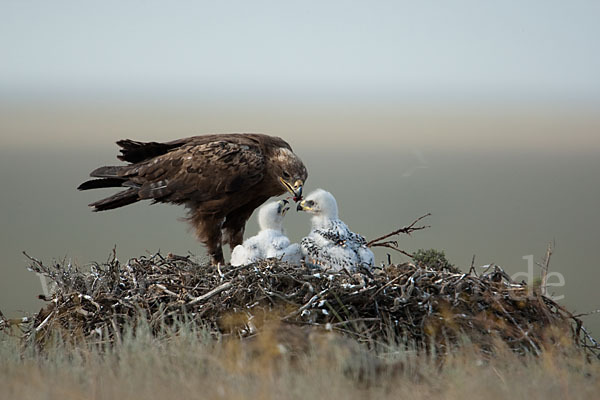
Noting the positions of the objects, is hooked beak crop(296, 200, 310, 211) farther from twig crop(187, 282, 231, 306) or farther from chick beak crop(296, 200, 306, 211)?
twig crop(187, 282, 231, 306)

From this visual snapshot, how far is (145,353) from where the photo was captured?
18.8 ft

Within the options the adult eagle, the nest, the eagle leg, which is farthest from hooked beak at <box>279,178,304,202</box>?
the nest

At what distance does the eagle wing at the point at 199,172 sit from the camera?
28.1ft

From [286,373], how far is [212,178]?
4.01 meters

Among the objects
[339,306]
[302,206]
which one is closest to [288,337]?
[339,306]

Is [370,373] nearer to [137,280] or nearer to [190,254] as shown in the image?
[137,280]

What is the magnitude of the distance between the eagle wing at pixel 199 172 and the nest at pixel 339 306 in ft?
4.56

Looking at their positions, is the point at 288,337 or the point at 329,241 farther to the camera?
the point at 329,241

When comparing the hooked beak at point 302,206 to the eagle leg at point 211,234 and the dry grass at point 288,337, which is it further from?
the eagle leg at point 211,234

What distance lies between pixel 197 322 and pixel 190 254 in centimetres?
181

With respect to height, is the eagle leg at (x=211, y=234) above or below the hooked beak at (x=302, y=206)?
below

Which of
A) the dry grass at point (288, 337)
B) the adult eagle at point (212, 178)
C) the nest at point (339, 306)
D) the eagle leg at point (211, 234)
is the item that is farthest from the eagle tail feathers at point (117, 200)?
the nest at point (339, 306)

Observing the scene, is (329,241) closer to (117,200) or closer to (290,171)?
(290,171)

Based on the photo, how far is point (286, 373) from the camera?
500 cm
